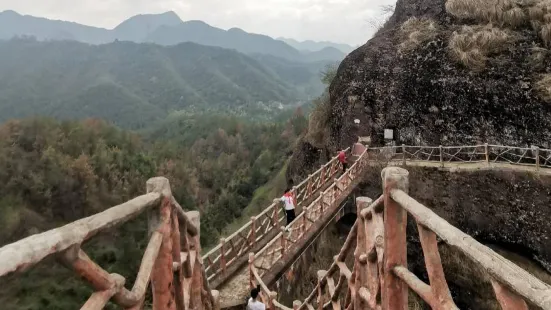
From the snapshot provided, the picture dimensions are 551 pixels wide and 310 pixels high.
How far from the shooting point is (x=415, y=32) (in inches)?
638

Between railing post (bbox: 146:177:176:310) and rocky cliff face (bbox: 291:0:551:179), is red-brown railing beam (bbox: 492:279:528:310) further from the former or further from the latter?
rocky cliff face (bbox: 291:0:551:179)

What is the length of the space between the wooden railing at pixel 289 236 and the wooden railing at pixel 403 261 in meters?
3.34

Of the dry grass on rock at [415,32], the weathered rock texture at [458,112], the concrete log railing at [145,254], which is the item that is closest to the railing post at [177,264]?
the concrete log railing at [145,254]

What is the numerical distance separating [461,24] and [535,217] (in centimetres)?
850

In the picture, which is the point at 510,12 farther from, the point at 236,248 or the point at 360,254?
the point at 360,254

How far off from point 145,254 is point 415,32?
52.4 feet

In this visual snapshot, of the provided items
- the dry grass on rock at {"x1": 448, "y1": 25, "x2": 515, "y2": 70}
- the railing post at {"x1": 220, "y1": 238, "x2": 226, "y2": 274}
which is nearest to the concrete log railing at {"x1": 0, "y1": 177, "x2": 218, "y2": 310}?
the railing post at {"x1": 220, "y1": 238, "x2": 226, "y2": 274}

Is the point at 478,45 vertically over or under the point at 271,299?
over

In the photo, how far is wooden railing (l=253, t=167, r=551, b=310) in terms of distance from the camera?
1840 millimetres

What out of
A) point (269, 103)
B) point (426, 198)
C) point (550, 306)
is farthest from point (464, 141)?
point (269, 103)

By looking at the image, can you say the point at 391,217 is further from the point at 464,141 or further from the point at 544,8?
the point at 544,8

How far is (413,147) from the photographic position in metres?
14.0

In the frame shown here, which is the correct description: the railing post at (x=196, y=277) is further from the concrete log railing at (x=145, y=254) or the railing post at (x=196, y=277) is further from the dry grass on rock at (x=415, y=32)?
the dry grass on rock at (x=415, y=32)

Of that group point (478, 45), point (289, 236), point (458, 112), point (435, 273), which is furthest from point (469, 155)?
point (435, 273)
